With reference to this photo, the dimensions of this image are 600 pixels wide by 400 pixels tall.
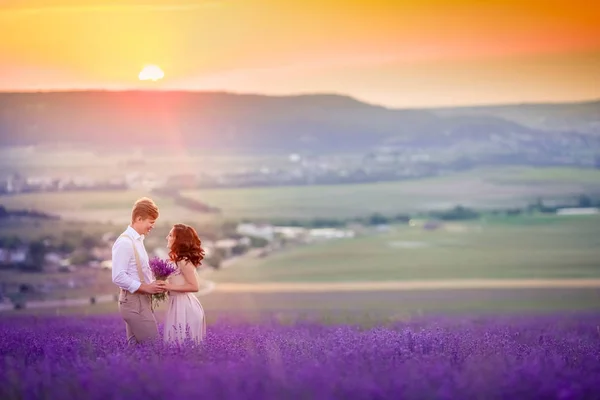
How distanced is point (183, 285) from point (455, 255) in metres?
13.4

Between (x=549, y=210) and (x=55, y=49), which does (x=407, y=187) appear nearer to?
(x=549, y=210)

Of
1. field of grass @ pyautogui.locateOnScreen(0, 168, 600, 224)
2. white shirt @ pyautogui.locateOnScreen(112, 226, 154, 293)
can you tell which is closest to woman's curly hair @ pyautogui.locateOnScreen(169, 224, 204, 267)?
white shirt @ pyautogui.locateOnScreen(112, 226, 154, 293)

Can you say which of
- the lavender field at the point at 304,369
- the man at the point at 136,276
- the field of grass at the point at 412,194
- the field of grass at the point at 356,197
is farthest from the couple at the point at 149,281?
the field of grass at the point at 412,194

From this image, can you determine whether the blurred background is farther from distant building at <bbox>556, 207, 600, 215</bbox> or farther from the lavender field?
the lavender field

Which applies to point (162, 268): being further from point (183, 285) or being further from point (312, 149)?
point (312, 149)

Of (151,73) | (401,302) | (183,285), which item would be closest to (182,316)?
(183,285)

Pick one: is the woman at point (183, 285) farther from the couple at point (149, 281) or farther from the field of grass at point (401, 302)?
the field of grass at point (401, 302)

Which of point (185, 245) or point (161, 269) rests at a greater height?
point (185, 245)

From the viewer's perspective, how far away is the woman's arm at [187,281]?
718 centimetres

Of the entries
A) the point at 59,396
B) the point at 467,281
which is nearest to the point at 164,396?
the point at 59,396

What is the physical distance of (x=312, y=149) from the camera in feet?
67.5

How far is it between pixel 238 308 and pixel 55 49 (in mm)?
5097

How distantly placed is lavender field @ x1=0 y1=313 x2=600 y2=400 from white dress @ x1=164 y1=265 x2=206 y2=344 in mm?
167

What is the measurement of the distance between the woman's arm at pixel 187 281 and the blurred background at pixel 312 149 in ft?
30.0
